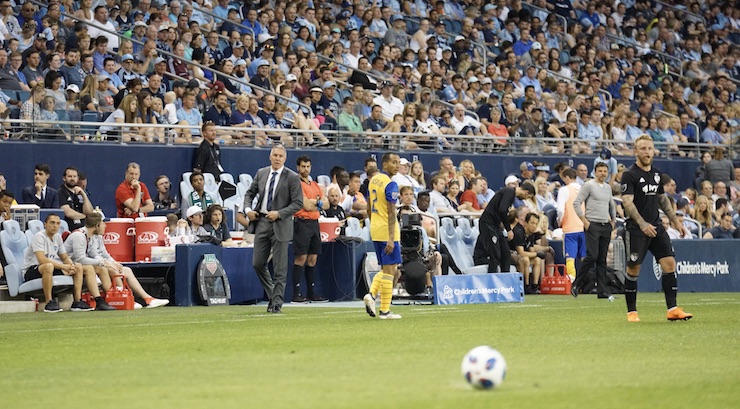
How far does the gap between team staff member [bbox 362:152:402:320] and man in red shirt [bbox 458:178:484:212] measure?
9.44 m

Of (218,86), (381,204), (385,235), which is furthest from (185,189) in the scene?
(385,235)

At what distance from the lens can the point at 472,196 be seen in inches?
1032

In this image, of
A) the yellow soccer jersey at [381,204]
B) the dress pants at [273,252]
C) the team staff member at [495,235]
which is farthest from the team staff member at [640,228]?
the team staff member at [495,235]

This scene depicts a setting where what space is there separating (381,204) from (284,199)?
1831 millimetres

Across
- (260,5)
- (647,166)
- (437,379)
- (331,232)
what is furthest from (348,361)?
(260,5)

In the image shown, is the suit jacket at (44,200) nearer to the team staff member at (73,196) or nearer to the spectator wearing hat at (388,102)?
the team staff member at (73,196)

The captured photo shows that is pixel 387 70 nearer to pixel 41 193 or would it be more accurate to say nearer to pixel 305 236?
pixel 305 236

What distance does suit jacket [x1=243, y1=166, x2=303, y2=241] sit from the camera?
17.5 m

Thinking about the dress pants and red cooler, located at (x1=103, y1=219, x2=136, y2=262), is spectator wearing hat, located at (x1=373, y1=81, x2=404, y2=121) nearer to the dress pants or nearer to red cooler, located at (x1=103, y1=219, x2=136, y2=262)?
red cooler, located at (x1=103, y1=219, x2=136, y2=262)

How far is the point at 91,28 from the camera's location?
25.5m

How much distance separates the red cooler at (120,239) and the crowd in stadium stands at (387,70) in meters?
2.61

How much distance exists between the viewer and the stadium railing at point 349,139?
2289 centimetres

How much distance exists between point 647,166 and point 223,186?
33.6 feet

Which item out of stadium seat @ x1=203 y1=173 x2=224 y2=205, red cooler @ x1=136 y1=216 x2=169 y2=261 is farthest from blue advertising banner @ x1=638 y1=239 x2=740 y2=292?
red cooler @ x1=136 y1=216 x2=169 y2=261
